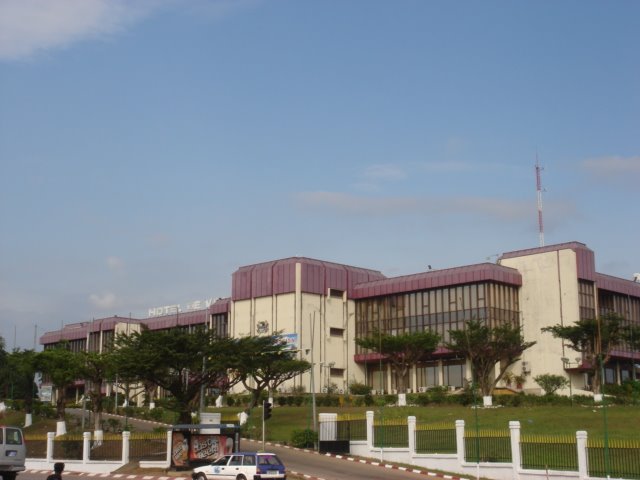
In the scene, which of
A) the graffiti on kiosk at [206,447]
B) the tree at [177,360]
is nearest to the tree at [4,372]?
the tree at [177,360]

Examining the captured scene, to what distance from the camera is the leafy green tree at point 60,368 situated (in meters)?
73.5

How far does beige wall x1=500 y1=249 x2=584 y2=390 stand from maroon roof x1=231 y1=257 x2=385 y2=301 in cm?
1998

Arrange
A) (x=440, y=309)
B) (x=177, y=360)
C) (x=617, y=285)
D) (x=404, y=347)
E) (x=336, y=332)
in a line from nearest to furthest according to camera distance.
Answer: (x=177, y=360) → (x=404, y=347) → (x=440, y=309) → (x=617, y=285) → (x=336, y=332)

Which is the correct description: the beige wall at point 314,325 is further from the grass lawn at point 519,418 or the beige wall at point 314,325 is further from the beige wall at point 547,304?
the grass lawn at point 519,418

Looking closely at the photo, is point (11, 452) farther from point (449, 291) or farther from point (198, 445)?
point (449, 291)

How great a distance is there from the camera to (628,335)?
265 ft

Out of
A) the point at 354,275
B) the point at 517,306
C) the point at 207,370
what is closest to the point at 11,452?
the point at 207,370

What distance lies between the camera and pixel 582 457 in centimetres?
3516

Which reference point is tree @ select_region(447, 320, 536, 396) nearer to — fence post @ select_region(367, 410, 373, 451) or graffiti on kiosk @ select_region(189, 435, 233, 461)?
fence post @ select_region(367, 410, 373, 451)

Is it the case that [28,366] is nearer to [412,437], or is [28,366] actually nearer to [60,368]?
[60,368]

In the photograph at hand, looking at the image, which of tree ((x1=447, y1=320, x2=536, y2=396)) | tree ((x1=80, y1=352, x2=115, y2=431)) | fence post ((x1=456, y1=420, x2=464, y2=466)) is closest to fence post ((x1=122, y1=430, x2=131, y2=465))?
tree ((x1=80, y1=352, x2=115, y2=431))

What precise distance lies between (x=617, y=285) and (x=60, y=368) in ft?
192

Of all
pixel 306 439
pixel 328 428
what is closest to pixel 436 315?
pixel 306 439

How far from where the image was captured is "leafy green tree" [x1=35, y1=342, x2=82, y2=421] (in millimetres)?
73500
